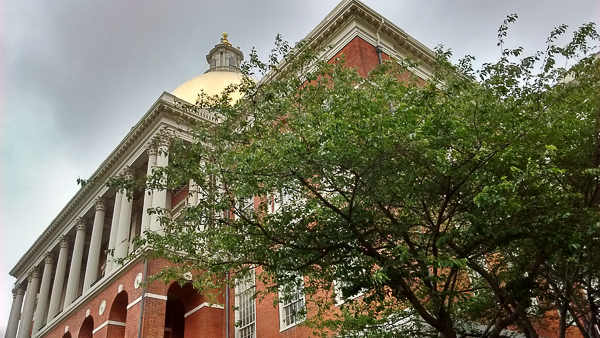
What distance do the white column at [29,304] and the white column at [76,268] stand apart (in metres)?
11.5

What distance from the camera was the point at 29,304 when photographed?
42.9m

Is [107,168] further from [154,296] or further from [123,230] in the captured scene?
[154,296]

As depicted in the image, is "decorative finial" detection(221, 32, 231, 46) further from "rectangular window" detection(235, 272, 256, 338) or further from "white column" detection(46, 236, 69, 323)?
"rectangular window" detection(235, 272, 256, 338)

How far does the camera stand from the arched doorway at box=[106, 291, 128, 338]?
25031 millimetres

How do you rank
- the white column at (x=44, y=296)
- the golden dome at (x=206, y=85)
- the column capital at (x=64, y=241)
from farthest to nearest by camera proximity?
the golden dome at (x=206, y=85), the column capital at (x=64, y=241), the white column at (x=44, y=296)

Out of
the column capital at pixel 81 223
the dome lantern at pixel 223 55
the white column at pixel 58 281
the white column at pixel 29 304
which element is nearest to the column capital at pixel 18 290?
the white column at pixel 29 304

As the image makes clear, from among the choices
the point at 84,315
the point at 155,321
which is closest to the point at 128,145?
the point at 84,315

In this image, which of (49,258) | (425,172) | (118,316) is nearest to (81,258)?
(49,258)

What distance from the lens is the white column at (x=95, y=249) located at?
29.9 metres

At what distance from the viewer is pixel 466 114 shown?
9.79 meters

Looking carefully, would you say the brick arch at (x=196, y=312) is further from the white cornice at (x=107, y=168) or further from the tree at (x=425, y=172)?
the tree at (x=425, y=172)

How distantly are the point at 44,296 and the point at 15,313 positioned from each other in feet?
41.2

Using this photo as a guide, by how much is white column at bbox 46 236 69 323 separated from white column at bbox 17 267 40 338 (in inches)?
300

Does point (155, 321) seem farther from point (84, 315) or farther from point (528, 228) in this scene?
point (528, 228)
